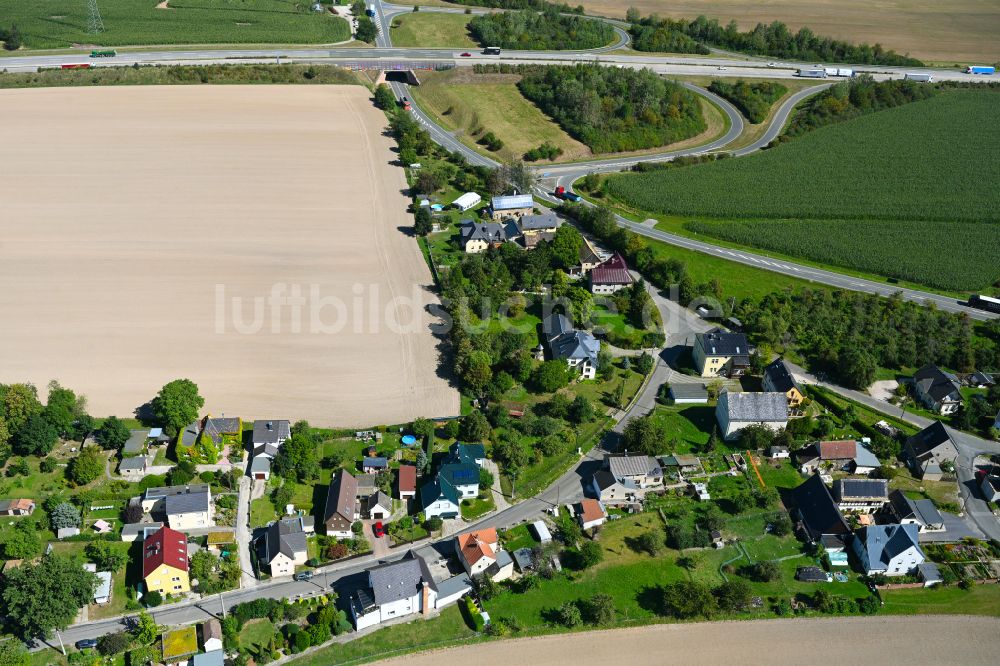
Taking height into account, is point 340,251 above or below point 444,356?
above

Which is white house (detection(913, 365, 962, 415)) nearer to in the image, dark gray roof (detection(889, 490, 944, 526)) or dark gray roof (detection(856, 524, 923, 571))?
dark gray roof (detection(889, 490, 944, 526))

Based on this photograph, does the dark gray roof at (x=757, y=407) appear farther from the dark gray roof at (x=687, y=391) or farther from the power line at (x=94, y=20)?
the power line at (x=94, y=20)

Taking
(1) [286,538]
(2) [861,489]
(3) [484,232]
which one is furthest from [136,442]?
(2) [861,489]

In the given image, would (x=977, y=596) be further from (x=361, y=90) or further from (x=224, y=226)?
(x=361, y=90)

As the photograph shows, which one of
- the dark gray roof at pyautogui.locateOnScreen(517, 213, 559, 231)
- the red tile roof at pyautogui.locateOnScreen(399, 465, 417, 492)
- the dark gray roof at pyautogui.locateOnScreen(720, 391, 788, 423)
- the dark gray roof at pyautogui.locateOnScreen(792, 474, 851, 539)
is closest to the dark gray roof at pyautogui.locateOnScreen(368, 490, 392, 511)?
the red tile roof at pyautogui.locateOnScreen(399, 465, 417, 492)

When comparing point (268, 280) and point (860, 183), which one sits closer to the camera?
point (268, 280)

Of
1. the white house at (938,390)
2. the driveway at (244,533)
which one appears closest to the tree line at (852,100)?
the white house at (938,390)

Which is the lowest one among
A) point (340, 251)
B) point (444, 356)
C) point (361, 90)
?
point (444, 356)

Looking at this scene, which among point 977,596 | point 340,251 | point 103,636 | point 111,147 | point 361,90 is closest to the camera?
point 103,636

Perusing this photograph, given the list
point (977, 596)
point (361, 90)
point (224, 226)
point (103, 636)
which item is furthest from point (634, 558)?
point (361, 90)
